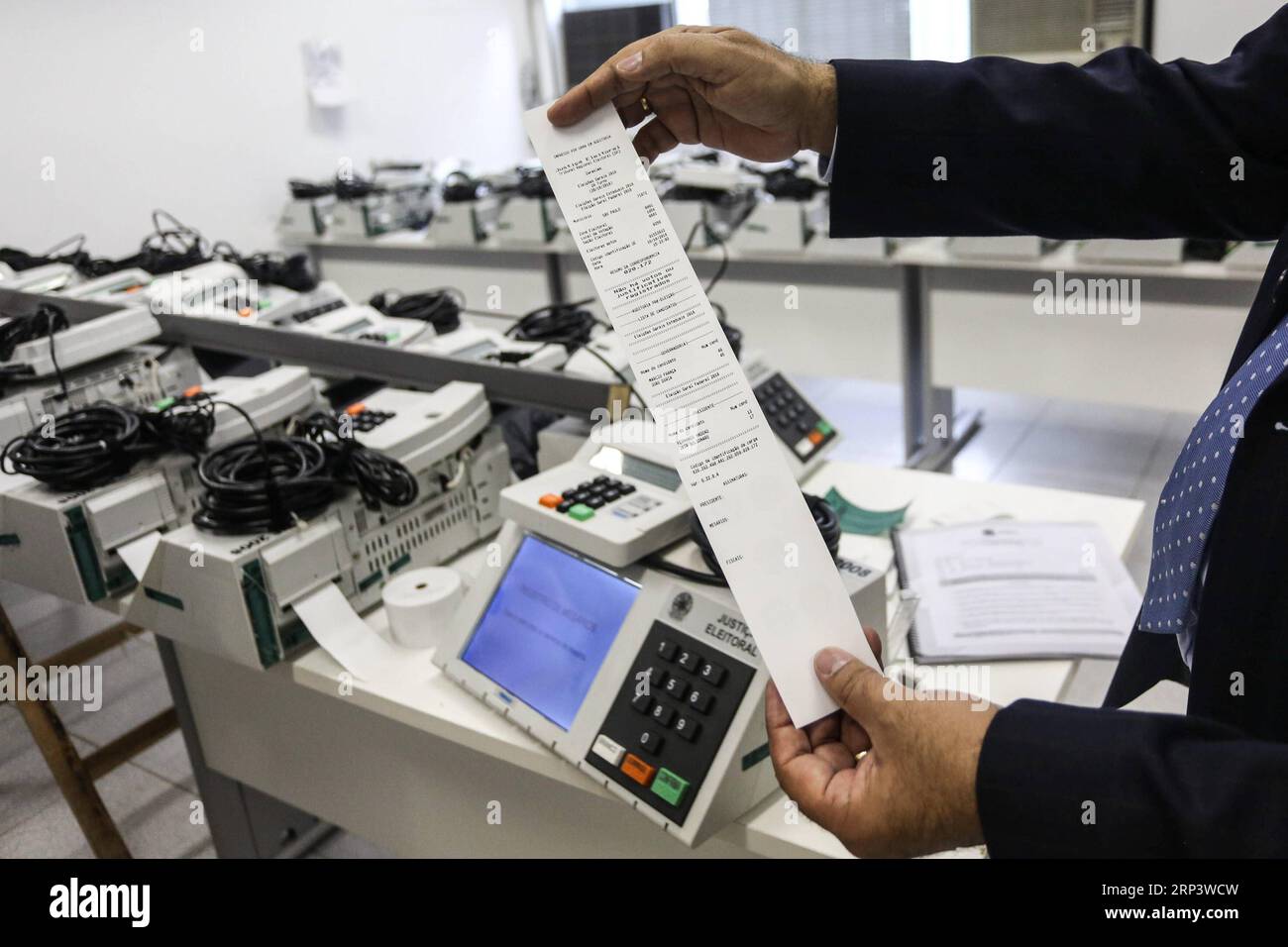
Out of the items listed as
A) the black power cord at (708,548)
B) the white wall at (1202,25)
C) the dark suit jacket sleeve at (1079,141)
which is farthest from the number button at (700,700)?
the white wall at (1202,25)

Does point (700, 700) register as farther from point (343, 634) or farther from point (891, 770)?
point (343, 634)

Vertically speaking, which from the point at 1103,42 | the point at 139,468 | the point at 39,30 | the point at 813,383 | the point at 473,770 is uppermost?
the point at 39,30

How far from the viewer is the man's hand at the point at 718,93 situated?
3.12 feet

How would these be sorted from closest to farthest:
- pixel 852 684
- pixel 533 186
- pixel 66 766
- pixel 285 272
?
pixel 852 684
pixel 66 766
pixel 285 272
pixel 533 186

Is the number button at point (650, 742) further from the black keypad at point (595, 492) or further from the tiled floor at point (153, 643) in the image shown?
the tiled floor at point (153, 643)

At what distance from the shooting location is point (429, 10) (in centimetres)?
555

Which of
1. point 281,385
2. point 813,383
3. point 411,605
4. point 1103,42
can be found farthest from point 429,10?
point 411,605

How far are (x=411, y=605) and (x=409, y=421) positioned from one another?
317 mm

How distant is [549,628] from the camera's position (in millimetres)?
1216

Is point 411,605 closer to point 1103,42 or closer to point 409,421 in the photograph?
point 409,421

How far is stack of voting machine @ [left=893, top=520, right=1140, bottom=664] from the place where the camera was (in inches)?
52.4

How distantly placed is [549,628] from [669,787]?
250 millimetres

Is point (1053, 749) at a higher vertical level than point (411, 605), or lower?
higher

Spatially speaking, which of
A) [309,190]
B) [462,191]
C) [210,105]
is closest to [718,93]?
[462,191]
